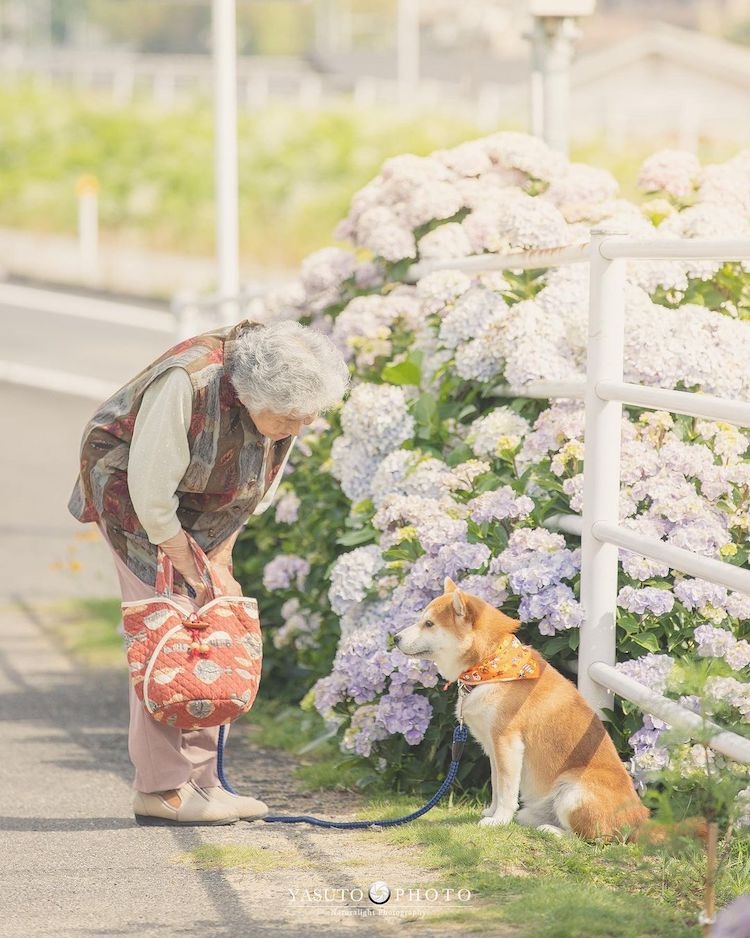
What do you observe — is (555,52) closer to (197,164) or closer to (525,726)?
(525,726)

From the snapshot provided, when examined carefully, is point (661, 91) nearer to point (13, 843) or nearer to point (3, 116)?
point (3, 116)

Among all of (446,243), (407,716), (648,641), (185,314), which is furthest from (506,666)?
(185,314)

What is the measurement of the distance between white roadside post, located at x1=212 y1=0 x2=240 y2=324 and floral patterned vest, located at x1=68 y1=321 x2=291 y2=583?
4581 mm

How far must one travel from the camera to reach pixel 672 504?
4.24 meters

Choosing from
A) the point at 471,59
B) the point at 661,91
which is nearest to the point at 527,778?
the point at 471,59

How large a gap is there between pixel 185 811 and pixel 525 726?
3.42 ft

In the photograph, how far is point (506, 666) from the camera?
4.11 m

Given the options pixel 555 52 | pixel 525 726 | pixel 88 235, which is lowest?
pixel 525 726

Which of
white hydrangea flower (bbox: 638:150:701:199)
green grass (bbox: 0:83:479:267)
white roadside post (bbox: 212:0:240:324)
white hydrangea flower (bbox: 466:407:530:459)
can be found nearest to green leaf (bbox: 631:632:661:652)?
white hydrangea flower (bbox: 466:407:530:459)

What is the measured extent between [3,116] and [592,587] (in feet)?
93.0

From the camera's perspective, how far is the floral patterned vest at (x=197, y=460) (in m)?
4.14

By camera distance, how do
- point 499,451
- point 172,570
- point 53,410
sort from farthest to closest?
point 53,410 < point 499,451 < point 172,570

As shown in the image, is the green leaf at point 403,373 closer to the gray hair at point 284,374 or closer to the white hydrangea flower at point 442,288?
the white hydrangea flower at point 442,288

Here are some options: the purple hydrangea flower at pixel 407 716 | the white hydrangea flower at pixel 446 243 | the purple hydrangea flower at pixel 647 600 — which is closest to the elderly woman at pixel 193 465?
the purple hydrangea flower at pixel 407 716
